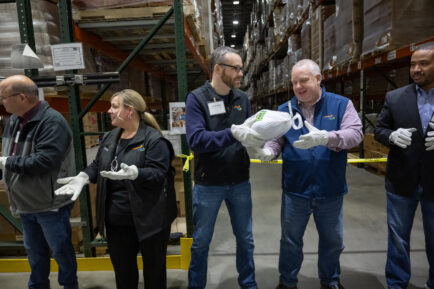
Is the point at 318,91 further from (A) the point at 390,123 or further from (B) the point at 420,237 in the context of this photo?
(B) the point at 420,237

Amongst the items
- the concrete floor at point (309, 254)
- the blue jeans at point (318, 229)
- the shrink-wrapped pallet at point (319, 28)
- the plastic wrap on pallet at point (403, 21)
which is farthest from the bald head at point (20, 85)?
the shrink-wrapped pallet at point (319, 28)

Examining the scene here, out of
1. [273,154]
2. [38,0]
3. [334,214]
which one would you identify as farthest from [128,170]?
[38,0]

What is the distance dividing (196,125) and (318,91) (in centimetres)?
94

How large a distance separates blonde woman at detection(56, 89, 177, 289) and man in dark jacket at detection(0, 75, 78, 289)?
0.92ft

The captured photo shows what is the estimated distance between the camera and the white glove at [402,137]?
210cm

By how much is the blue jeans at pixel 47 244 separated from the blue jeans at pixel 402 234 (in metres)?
2.65

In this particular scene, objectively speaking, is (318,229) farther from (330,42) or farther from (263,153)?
(330,42)

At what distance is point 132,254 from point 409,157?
2.19 metres

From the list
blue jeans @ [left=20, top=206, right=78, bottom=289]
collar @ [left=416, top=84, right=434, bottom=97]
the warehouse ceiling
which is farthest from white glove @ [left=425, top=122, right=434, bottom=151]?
the warehouse ceiling

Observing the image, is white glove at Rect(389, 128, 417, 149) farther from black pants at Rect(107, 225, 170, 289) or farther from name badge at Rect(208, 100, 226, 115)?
black pants at Rect(107, 225, 170, 289)

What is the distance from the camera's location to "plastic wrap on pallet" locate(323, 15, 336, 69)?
6.17 m

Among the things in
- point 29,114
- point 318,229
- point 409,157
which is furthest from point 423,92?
point 29,114

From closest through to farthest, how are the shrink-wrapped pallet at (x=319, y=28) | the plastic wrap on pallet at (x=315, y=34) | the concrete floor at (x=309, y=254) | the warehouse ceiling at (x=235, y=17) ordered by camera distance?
the concrete floor at (x=309, y=254)
the shrink-wrapped pallet at (x=319, y=28)
the plastic wrap on pallet at (x=315, y=34)
the warehouse ceiling at (x=235, y=17)

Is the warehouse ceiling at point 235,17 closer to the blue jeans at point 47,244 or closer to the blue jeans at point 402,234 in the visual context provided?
the blue jeans at point 402,234
